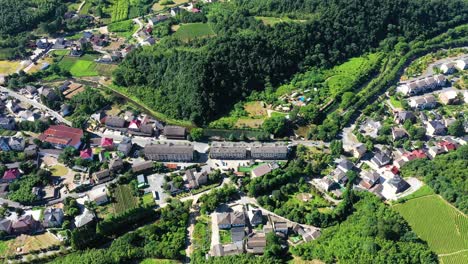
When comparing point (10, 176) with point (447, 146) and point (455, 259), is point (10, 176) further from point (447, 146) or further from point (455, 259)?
point (447, 146)

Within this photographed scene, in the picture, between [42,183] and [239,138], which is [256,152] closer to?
[239,138]

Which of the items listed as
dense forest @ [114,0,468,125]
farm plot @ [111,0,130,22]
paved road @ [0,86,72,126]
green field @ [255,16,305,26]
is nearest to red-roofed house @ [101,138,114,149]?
paved road @ [0,86,72,126]

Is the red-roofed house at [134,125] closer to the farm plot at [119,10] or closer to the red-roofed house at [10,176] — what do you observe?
the red-roofed house at [10,176]

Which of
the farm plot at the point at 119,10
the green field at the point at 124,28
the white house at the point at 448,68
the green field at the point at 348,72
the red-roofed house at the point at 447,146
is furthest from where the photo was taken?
the farm plot at the point at 119,10

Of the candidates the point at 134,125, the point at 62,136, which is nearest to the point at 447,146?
the point at 134,125

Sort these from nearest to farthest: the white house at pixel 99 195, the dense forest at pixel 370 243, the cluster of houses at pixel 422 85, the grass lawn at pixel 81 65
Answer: the dense forest at pixel 370 243, the white house at pixel 99 195, the cluster of houses at pixel 422 85, the grass lawn at pixel 81 65

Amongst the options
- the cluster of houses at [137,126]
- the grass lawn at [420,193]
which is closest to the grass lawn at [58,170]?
the cluster of houses at [137,126]

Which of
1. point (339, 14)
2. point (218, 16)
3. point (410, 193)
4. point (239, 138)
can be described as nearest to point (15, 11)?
point (218, 16)
